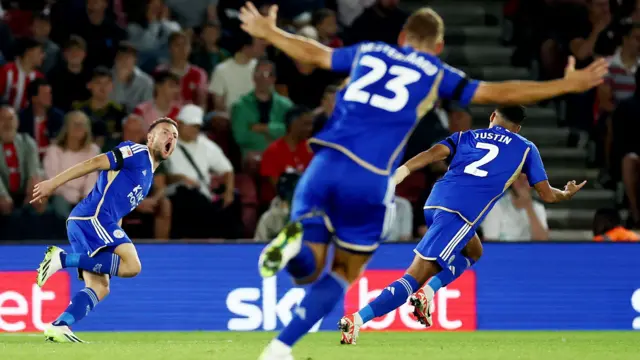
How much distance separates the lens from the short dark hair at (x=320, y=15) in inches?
638

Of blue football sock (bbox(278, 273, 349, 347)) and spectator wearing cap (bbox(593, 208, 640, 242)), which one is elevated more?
blue football sock (bbox(278, 273, 349, 347))

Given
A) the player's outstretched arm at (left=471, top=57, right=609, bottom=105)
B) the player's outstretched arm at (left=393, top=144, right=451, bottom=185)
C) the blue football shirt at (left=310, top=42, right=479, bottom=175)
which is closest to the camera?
the player's outstretched arm at (left=471, top=57, right=609, bottom=105)

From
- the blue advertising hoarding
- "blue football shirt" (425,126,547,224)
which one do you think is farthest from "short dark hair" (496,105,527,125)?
the blue advertising hoarding

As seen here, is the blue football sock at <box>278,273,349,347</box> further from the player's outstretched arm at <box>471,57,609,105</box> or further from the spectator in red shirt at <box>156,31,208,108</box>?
the spectator in red shirt at <box>156,31,208,108</box>

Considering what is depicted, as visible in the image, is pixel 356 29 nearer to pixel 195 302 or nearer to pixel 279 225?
pixel 279 225

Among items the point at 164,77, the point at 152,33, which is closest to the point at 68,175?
the point at 164,77

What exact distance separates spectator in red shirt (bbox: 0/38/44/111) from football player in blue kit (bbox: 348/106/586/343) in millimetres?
6345

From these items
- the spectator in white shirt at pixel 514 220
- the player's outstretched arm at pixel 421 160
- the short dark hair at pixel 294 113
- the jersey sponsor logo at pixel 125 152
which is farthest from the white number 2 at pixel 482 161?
the short dark hair at pixel 294 113

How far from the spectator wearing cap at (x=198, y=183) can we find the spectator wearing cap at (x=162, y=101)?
19.9 inches

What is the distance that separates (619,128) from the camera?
53.9 feet

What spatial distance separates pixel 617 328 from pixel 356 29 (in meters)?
5.69

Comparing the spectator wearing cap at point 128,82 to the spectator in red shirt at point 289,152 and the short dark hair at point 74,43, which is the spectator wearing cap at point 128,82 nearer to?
the short dark hair at point 74,43

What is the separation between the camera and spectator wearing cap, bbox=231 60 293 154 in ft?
50.3

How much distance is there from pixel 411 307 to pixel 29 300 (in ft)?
12.3
